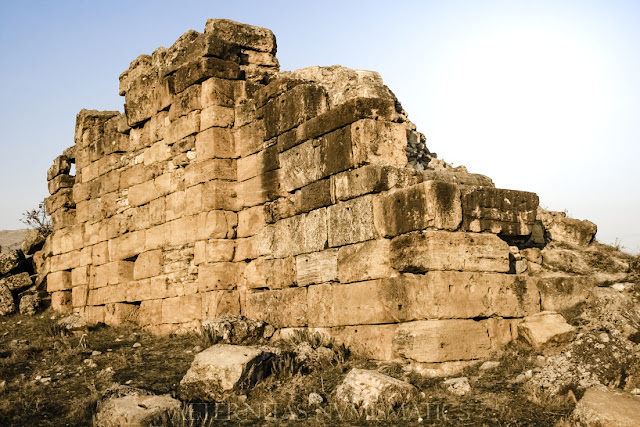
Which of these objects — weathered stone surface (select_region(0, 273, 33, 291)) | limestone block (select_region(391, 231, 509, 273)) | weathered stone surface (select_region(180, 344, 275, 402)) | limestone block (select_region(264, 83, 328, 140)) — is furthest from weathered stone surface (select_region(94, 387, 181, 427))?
weathered stone surface (select_region(0, 273, 33, 291))

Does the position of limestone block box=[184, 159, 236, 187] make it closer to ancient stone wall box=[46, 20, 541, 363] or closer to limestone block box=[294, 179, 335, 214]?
ancient stone wall box=[46, 20, 541, 363]

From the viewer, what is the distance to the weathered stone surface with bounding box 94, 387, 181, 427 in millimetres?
5496

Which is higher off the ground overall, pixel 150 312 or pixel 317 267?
pixel 317 267

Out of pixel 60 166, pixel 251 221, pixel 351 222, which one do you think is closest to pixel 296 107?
pixel 251 221

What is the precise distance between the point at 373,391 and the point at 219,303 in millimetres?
3834

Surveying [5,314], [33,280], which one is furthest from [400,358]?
[33,280]

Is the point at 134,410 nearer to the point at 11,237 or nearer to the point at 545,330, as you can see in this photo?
the point at 545,330

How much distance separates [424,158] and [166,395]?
477 centimetres

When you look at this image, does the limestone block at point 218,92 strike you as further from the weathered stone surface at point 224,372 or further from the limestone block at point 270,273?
the weathered stone surface at point 224,372

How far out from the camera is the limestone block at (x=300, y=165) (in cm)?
816

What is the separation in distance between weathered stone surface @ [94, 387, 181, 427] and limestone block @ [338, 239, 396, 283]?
7.99 feet

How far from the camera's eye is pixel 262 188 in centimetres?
905

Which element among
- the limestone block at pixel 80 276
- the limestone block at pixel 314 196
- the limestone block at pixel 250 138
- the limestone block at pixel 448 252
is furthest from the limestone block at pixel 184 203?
the limestone block at pixel 448 252

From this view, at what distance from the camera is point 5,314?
12594 mm
